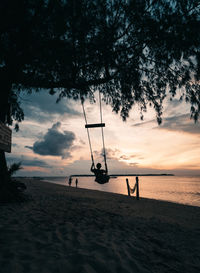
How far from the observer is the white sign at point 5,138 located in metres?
3.97

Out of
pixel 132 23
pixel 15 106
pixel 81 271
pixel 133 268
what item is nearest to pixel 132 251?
pixel 133 268

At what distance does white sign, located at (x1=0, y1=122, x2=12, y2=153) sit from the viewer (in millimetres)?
3969

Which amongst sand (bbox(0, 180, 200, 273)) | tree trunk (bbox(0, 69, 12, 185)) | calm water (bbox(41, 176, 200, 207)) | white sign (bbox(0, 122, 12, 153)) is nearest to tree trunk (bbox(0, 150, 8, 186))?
tree trunk (bbox(0, 69, 12, 185))

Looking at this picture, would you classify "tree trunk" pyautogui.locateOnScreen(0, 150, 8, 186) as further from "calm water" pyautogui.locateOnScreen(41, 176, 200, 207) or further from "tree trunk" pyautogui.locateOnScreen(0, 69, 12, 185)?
"calm water" pyautogui.locateOnScreen(41, 176, 200, 207)

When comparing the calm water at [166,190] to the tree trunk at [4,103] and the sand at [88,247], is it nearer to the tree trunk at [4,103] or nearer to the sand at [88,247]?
the sand at [88,247]

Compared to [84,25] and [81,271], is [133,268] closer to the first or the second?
[81,271]

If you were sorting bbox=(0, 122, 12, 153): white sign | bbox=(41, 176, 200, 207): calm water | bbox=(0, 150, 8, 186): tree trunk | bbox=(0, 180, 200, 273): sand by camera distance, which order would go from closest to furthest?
bbox=(0, 180, 200, 273): sand
bbox=(0, 122, 12, 153): white sign
bbox=(0, 150, 8, 186): tree trunk
bbox=(41, 176, 200, 207): calm water

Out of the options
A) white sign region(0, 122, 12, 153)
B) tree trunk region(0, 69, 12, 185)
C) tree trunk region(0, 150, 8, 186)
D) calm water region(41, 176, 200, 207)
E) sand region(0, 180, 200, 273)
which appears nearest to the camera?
sand region(0, 180, 200, 273)

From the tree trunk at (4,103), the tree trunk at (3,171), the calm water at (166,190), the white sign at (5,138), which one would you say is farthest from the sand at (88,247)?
the calm water at (166,190)

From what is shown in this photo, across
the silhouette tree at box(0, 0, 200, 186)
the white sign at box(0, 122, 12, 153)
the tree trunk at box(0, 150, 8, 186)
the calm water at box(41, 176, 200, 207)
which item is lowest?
the calm water at box(41, 176, 200, 207)

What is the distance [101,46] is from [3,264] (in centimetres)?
629

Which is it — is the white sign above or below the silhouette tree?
below

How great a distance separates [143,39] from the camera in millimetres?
6543

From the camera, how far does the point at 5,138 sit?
13.9ft
